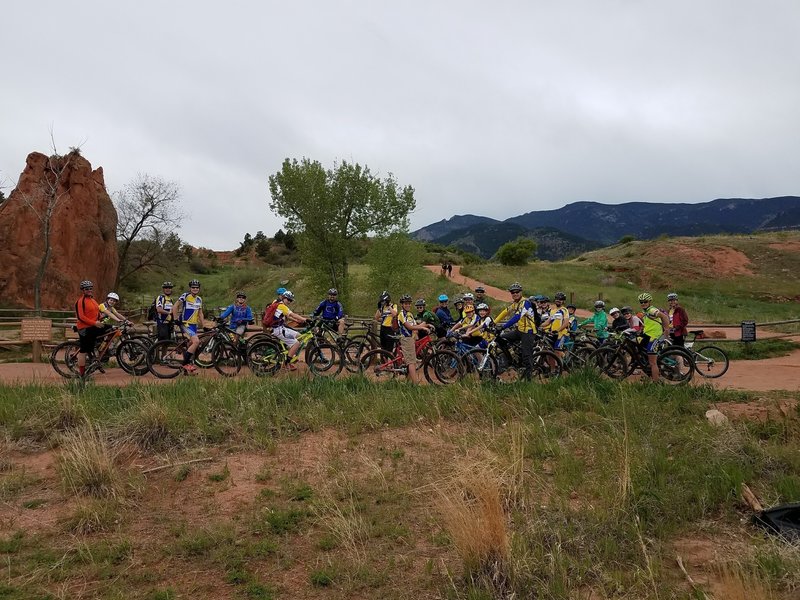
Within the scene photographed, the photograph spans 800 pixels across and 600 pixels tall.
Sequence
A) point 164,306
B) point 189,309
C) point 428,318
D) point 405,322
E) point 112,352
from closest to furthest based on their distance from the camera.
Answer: point 405,322
point 189,309
point 112,352
point 164,306
point 428,318

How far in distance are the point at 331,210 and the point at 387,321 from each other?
18312 millimetres

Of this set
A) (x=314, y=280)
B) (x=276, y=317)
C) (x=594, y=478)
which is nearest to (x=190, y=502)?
(x=594, y=478)

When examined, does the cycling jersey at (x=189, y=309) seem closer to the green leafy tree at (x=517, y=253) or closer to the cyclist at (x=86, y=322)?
the cyclist at (x=86, y=322)

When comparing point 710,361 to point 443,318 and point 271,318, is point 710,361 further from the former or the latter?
point 271,318

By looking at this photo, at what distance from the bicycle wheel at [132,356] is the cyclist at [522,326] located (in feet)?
22.6

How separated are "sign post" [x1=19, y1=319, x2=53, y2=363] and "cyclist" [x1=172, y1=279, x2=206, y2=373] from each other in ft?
17.3

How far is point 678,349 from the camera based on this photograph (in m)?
9.64

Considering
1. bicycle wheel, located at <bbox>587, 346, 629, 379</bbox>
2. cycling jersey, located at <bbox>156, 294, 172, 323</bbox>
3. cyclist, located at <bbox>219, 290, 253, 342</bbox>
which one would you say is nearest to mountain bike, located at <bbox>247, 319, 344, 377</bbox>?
cyclist, located at <bbox>219, 290, 253, 342</bbox>

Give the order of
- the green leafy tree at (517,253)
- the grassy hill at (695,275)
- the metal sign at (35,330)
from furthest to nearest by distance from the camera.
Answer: the green leafy tree at (517,253)
the grassy hill at (695,275)
the metal sign at (35,330)

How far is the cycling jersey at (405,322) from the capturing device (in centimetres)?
997

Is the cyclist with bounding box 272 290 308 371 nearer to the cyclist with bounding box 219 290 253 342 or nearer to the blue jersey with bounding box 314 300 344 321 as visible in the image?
the blue jersey with bounding box 314 300 344 321

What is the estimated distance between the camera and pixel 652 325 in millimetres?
9641

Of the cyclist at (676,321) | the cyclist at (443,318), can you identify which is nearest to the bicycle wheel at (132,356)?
the cyclist at (443,318)

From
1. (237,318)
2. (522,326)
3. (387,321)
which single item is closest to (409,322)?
(387,321)
